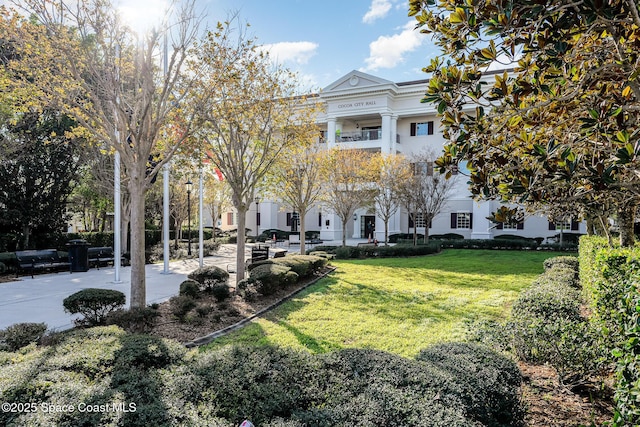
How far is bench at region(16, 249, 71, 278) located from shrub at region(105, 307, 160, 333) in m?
10.2

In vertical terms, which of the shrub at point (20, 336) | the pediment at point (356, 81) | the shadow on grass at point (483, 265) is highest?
the pediment at point (356, 81)

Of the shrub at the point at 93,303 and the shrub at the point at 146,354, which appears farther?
the shrub at the point at 93,303

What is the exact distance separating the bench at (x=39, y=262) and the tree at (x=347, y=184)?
1380cm

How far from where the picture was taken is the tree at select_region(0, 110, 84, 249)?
57.4 feet

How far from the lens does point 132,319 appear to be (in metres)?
6.74

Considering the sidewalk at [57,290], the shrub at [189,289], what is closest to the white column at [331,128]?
the sidewalk at [57,290]

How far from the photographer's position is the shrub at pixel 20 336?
207 inches

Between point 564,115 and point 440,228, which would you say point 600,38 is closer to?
point 564,115

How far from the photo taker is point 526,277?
49.5 ft

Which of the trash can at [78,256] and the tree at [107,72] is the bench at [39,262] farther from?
the tree at [107,72]

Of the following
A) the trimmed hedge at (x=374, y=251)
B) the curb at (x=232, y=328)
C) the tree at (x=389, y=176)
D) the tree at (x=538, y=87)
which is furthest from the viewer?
the tree at (x=389, y=176)

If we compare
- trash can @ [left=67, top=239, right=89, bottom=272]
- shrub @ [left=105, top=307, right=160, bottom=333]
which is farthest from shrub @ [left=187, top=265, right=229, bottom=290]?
trash can @ [left=67, top=239, right=89, bottom=272]

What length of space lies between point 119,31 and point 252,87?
13.1ft

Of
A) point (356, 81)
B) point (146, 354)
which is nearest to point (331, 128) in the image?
point (356, 81)
